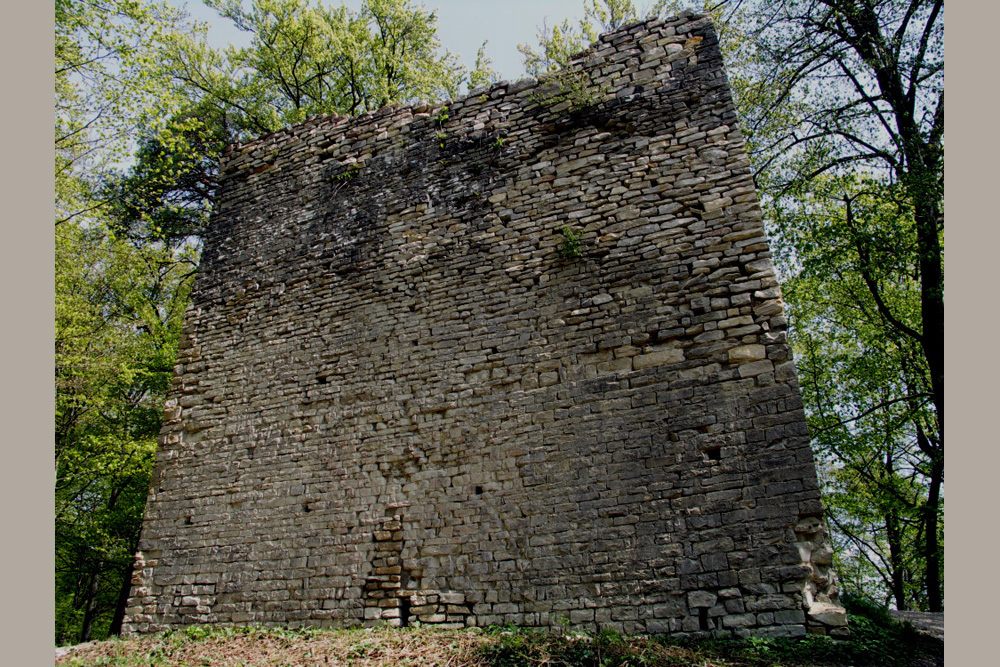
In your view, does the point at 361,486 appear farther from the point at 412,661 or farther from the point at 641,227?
the point at 641,227

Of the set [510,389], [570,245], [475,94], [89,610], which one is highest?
[475,94]

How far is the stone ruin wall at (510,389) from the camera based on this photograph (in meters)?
5.40

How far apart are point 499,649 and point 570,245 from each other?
425 centimetres

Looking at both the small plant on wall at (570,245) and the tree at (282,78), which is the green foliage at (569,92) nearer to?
the small plant on wall at (570,245)

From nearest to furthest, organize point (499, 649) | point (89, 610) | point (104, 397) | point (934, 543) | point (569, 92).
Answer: point (499, 649) < point (569, 92) < point (104, 397) < point (934, 543) < point (89, 610)

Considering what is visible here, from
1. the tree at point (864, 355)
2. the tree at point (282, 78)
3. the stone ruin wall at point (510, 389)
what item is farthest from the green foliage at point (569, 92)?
the tree at point (282, 78)

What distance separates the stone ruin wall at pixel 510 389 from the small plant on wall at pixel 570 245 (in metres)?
0.05

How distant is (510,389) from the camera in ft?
21.4

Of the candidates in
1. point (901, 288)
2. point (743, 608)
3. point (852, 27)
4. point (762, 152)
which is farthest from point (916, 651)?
point (901, 288)

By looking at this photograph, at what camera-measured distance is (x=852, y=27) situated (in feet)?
33.7

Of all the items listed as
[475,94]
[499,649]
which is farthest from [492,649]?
[475,94]

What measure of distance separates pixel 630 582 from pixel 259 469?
488 cm

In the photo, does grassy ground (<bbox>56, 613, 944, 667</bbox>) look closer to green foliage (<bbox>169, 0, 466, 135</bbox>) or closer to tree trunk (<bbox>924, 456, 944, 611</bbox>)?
tree trunk (<bbox>924, 456, 944, 611</bbox>)

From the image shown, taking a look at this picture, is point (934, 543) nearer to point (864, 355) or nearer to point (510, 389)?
point (864, 355)
